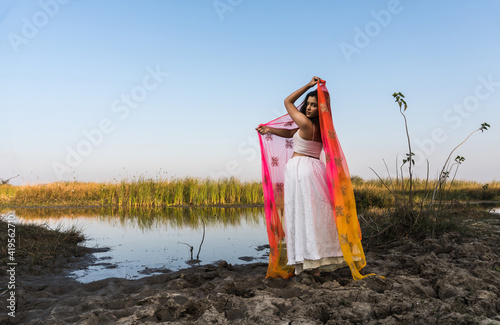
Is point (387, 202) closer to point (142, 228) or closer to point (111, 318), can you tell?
point (142, 228)

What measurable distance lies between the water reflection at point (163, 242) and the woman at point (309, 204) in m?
1.95

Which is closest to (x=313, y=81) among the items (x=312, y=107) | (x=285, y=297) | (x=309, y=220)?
(x=312, y=107)

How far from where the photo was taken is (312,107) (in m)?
4.03

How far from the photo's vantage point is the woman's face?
13.1 ft

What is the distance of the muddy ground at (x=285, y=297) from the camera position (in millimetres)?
2826

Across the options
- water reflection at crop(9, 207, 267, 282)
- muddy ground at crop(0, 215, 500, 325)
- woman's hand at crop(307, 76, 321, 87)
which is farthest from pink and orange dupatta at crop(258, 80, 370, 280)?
water reflection at crop(9, 207, 267, 282)

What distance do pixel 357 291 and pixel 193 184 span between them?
47.7 feet

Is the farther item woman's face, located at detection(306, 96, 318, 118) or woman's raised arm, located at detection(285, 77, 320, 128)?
woman's face, located at detection(306, 96, 318, 118)

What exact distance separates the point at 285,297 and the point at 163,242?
4.68m

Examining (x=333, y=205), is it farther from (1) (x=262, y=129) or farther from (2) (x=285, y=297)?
(1) (x=262, y=129)

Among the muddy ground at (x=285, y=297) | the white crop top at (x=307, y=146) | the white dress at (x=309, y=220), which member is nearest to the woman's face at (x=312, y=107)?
the white crop top at (x=307, y=146)

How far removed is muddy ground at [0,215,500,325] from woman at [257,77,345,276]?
0.77 feet

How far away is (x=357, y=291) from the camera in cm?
327

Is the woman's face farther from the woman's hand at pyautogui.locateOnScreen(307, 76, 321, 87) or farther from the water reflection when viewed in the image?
the water reflection
